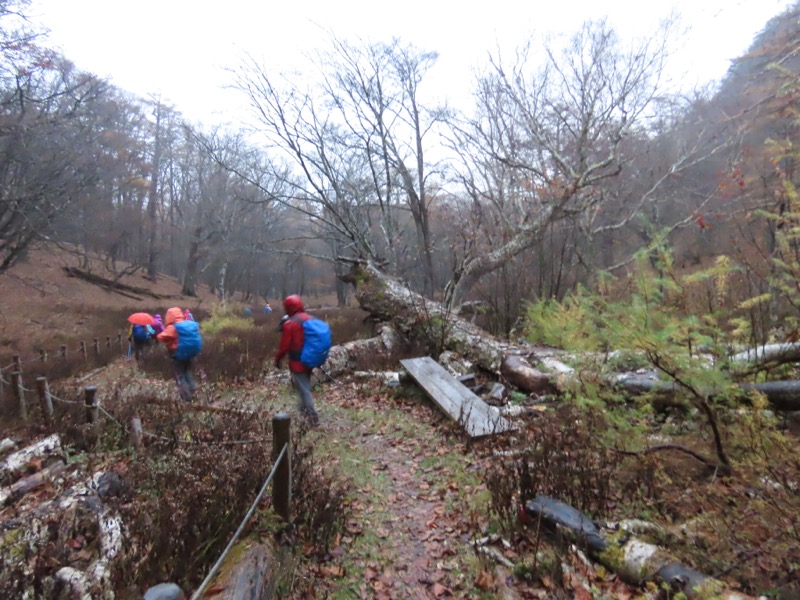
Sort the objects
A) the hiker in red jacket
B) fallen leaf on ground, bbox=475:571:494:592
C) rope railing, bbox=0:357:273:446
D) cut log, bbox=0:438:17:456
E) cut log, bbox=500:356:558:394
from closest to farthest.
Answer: fallen leaf on ground, bbox=475:571:494:592
rope railing, bbox=0:357:273:446
cut log, bbox=0:438:17:456
the hiker in red jacket
cut log, bbox=500:356:558:394

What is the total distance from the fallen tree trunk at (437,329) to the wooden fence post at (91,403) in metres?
4.48

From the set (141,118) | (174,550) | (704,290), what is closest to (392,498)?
(174,550)

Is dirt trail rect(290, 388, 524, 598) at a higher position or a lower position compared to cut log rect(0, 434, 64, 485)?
higher

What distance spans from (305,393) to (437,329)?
3.76 meters

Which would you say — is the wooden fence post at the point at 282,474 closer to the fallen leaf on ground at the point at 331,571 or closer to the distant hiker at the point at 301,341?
the fallen leaf on ground at the point at 331,571

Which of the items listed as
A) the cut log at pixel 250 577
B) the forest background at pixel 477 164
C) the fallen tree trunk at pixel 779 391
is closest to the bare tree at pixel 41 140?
the forest background at pixel 477 164

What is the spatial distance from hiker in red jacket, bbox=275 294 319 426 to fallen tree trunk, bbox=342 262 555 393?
315 cm

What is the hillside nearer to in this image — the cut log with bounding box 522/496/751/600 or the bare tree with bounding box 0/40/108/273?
the bare tree with bounding box 0/40/108/273

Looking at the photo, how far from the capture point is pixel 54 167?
11.7m

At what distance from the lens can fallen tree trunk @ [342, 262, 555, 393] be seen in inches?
276

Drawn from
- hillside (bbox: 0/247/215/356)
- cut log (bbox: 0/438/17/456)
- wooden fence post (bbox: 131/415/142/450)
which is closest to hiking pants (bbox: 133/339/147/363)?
hillside (bbox: 0/247/215/356)

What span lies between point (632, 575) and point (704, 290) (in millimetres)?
3487

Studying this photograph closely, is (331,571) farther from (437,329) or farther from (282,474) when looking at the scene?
(437,329)

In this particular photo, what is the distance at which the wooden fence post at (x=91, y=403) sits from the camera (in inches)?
208
